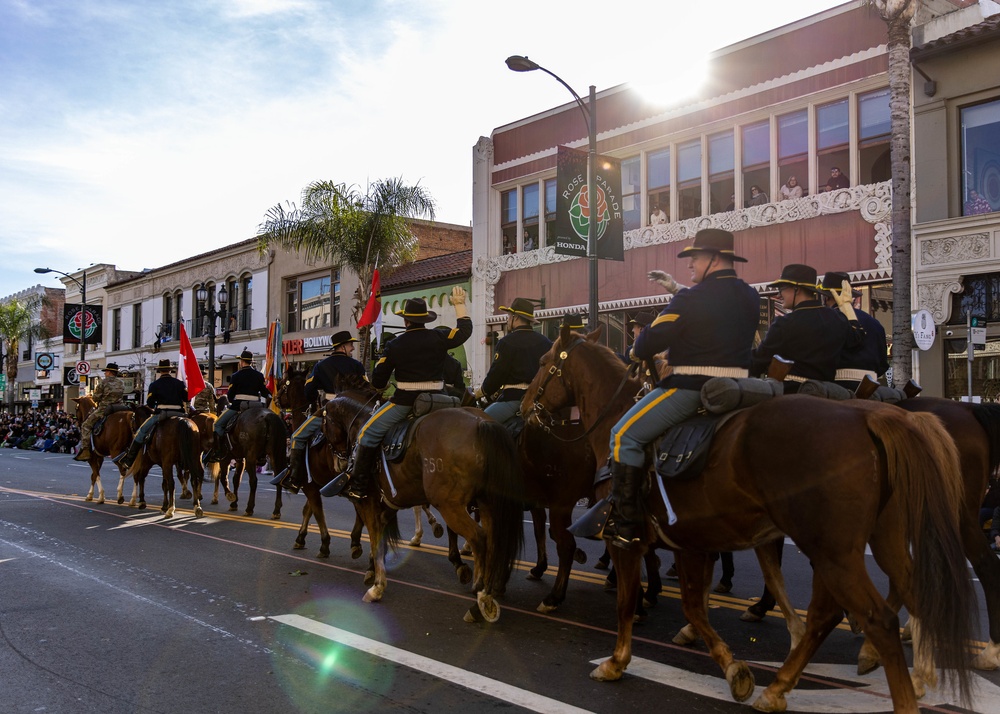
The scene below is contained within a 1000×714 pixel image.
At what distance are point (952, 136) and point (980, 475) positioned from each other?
13354 millimetres

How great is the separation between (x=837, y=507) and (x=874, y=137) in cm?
1600

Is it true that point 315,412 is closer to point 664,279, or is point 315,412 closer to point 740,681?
point 664,279

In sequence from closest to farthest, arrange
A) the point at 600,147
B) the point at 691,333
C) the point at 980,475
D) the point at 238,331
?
the point at 691,333 → the point at 980,475 → the point at 600,147 → the point at 238,331

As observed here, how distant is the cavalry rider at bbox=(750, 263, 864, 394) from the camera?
6363 millimetres

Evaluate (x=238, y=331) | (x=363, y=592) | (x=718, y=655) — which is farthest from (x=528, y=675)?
(x=238, y=331)

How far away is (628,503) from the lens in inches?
210

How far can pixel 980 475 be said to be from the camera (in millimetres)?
5992

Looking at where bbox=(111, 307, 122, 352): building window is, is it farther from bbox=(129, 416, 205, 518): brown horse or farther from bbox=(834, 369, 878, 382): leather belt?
bbox=(834, 369, 878, 382): leather belt

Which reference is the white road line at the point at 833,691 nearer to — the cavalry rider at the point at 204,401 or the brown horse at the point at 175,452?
the brown horse at the point at 175,452

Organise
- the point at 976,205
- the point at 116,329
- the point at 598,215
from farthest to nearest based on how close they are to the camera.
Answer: the point at 116,329
the point at 598,215
the point at 976,205

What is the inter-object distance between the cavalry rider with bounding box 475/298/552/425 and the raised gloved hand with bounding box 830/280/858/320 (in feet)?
9.20

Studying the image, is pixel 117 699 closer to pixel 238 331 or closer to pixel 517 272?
pixel 517 272

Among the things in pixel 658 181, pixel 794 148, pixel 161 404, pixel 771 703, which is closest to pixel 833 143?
pixel 794 148

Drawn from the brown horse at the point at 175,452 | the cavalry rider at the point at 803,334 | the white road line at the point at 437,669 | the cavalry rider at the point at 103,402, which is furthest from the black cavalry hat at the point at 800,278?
the cavalry rider at the point at 103,402
